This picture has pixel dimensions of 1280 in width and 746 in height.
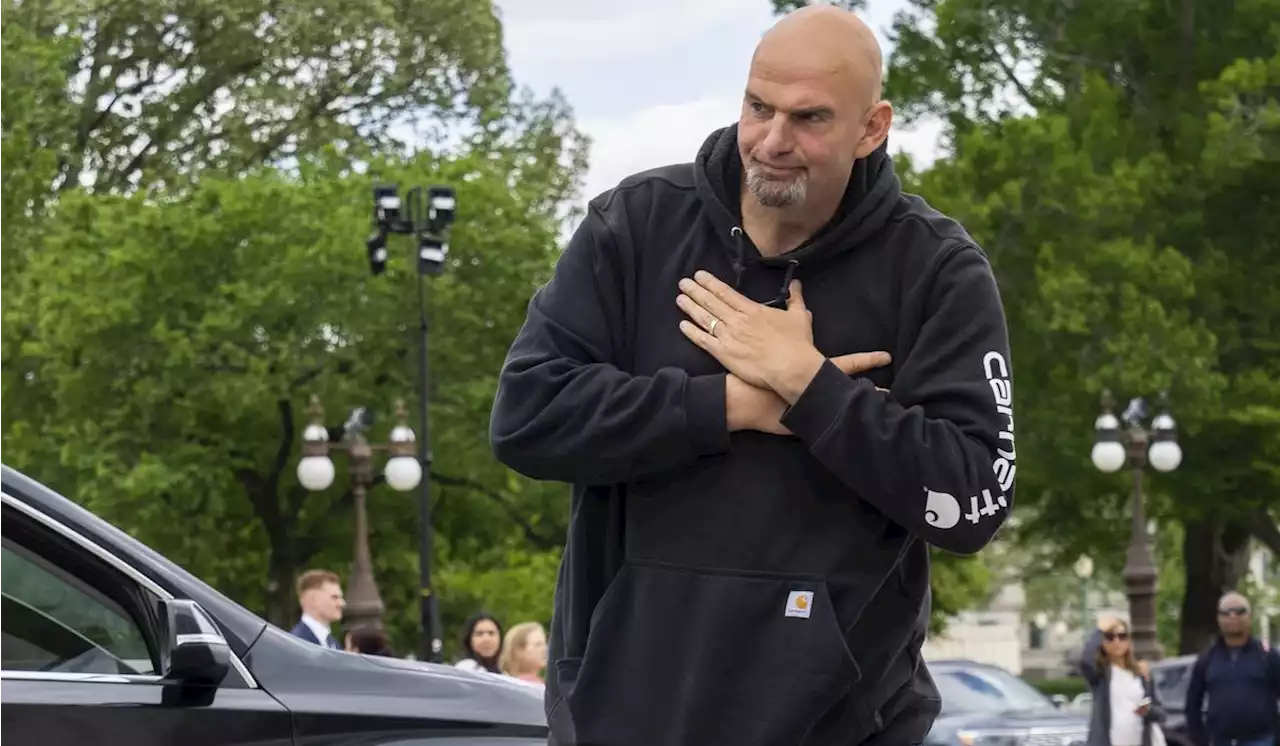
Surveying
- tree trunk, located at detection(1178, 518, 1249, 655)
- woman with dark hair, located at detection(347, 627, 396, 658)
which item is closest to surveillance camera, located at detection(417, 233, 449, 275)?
woman with dark hair, located at detection(347, 627, 396, 658)

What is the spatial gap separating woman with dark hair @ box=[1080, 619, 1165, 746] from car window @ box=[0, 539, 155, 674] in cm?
1008

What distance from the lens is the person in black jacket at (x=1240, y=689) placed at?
45.5 ft

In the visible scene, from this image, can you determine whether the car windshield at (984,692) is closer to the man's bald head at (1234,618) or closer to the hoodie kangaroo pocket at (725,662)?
the man's bald head at (1234,618)

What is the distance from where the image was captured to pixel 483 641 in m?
11.7

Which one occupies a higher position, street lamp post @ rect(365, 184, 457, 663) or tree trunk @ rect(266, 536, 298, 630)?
street lamp post @ rect(365, 184, 457, 663)

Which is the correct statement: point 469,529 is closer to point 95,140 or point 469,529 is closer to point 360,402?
point 360,402

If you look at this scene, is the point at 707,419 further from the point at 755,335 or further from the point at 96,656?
the point at 96,656

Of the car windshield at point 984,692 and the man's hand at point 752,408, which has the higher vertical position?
the man's hand at point 752,408

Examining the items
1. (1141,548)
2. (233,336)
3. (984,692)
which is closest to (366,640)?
(984,692)

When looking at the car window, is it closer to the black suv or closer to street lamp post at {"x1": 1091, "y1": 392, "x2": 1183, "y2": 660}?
the black suv

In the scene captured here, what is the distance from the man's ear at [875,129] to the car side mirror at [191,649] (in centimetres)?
182

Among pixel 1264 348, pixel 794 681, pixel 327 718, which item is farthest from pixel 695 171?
pixel 1264 348

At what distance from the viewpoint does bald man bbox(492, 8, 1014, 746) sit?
9.11 feet

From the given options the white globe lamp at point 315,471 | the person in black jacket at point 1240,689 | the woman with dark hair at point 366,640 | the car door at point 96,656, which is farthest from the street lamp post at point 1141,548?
the car door at point 96,656
